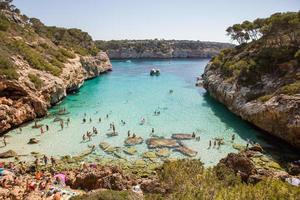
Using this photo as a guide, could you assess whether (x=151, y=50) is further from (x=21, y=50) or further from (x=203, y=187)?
(x=203, y=187)

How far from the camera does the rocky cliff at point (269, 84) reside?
31117 mm

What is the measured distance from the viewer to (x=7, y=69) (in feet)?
127

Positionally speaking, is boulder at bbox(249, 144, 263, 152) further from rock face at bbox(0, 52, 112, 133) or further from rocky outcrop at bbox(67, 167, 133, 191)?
rock face at bbox(0, 52, 112, 133)

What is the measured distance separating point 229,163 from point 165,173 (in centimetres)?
826

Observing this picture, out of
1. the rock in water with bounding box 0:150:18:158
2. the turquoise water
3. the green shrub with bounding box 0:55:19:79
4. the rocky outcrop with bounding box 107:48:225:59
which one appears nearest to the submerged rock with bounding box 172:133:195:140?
the turquoise water

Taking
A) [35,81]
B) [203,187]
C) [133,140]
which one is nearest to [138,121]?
[133,140]

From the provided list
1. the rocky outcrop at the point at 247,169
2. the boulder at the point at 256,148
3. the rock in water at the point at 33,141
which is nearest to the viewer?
the rocky outcrop at the point at 247,169

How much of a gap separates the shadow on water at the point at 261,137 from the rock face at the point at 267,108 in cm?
79

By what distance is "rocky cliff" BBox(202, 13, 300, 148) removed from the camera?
31117 millimetres

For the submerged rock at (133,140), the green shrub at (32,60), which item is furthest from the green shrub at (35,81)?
the submerged rock at (133,140)

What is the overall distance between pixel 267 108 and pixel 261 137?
148 inches

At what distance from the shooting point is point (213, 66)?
64.9 meters

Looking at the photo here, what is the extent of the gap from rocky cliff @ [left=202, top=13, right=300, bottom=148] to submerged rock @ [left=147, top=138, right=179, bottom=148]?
37.5 feet

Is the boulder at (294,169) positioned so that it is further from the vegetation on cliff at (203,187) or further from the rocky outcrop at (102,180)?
the rocky outcrop at (102,180)
